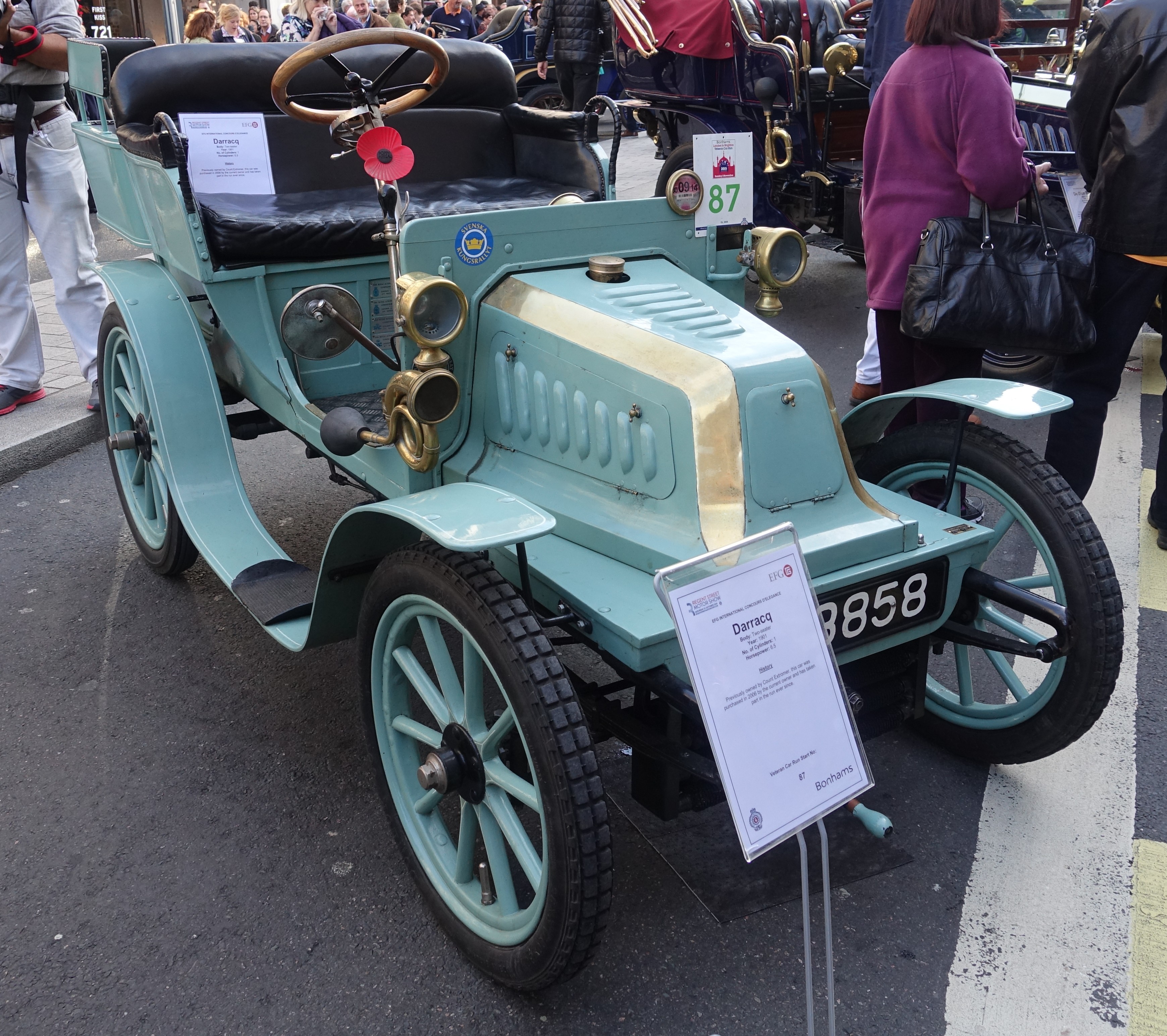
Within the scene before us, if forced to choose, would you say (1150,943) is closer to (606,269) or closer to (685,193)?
(606,269)

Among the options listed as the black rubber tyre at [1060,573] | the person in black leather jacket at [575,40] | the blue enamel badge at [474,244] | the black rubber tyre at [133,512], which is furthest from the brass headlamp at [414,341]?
the person in black leather jacket at [575,40]

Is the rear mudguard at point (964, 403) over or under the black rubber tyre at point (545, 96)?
under

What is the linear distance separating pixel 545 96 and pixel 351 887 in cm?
1196

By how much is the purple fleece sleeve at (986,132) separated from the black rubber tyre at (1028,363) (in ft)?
6.58

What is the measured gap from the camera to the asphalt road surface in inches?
78.5

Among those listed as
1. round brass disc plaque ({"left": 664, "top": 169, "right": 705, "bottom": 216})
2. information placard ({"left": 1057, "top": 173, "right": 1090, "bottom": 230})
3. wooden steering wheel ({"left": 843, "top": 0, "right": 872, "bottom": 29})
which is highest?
wooden steering wheel ({"left": 843, "top": 0, "right": 872, "bottom": 29})

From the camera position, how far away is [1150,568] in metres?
3.66

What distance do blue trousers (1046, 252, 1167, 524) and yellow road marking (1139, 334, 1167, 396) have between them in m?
2.10

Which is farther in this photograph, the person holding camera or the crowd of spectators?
the person holding camera

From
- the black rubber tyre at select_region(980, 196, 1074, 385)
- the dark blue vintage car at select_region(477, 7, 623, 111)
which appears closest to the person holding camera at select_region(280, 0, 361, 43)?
the dark blue vintage car at select_region(477, 7, 623, 111)

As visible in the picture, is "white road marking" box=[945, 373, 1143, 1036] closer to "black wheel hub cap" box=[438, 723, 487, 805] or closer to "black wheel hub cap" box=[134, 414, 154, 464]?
"black wheel hub cap" box=[438, 723, 487, 805]

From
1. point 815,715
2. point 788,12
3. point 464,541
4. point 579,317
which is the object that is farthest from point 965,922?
point 788,12

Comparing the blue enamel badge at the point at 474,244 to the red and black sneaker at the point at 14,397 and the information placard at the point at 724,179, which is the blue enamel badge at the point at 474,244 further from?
the red and black sneaker at the point at 14,397

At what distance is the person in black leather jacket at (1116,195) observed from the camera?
2.99 m
